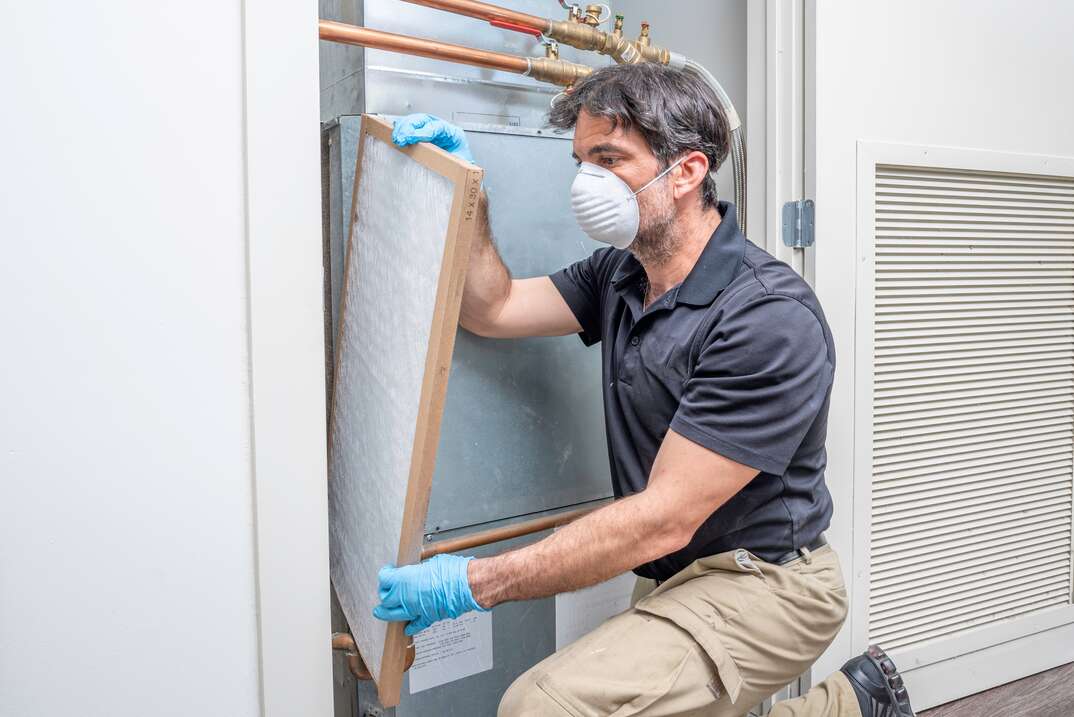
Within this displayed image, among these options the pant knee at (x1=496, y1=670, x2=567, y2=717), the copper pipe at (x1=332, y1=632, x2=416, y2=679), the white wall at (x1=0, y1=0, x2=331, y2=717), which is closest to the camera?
the white wall at (x1=0, y1=0, x2=331, y2=717)

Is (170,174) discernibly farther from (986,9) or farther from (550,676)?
(986,9)

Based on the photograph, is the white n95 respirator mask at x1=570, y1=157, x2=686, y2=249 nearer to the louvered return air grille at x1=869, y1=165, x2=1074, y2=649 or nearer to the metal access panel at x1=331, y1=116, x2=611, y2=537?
the metal access panel at x1=331, y1=116, x2=611, y2=537

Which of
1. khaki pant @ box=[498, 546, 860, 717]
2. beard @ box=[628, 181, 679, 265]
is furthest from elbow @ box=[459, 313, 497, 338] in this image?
khaki pant @ box=[498, 546, 860, 717]

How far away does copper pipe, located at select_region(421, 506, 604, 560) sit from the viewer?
4.15 feet

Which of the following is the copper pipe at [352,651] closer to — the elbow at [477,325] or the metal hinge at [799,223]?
the elbow at [477,325]

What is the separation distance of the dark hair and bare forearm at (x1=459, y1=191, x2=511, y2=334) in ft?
0.73

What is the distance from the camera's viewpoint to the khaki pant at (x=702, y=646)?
1109 millimetres

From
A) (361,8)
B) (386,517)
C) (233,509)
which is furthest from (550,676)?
(361,8)

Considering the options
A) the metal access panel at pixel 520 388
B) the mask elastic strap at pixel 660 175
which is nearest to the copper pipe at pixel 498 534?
the metal access panel at pixel 520 388

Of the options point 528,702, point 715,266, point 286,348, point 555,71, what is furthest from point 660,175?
point 528,702

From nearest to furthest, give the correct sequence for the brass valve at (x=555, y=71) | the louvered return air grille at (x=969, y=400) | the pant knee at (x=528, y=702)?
the pant knee at (x=528, y=702)
the brass valve at (x=555, y=71)
the louvered return air grille at (x=969, y=400)

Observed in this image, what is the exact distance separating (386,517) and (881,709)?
3.07 ft

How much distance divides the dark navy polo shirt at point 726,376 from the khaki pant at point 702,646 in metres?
0.06

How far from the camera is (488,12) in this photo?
1.36 m
